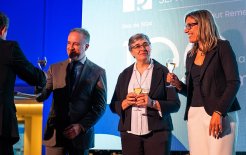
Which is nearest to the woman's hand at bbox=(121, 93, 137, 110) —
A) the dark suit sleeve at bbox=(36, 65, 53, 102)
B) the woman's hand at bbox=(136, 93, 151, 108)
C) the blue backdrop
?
the woman's hand at bbox=(136, 93, 151, 108)

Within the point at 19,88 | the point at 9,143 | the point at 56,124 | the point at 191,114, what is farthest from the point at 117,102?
the point at 19,88

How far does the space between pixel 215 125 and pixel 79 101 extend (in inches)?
40.5

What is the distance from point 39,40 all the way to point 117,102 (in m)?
1.95

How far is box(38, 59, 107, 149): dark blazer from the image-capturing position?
264cm

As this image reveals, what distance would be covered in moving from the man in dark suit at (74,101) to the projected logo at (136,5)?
3.31 feet

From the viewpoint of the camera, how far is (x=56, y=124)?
2637mm

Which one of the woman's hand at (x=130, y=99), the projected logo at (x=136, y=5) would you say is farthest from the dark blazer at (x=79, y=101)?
the projected logo at (x=136, y=5)

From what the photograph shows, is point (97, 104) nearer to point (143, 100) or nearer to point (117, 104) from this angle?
point (117, 104)

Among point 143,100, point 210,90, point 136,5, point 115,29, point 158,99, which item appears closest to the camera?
point 210,90

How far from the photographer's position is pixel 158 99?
265cm

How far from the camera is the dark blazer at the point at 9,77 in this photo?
222 cm

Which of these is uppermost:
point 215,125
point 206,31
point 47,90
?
point 206,31

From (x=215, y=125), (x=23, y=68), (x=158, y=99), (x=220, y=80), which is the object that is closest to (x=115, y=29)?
(x=158, y=99)

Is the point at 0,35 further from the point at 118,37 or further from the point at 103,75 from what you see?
the point at 118,37
